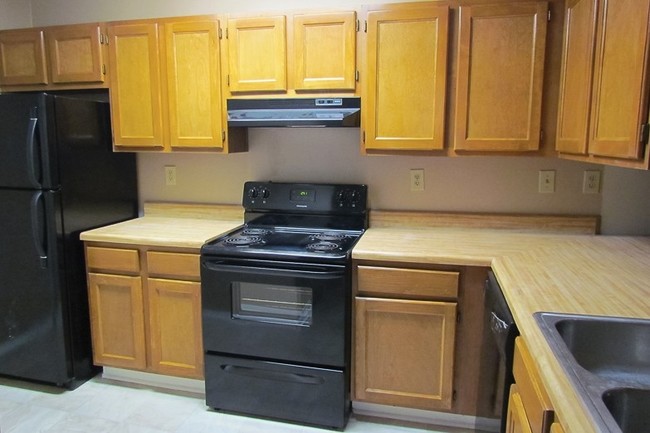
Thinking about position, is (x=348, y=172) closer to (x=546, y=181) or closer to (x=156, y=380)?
(x=546, y=181)

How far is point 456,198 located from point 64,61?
233cm

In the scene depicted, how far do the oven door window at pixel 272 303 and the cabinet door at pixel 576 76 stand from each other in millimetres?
1284

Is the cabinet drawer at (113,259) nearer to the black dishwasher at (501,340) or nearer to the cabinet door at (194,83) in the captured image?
the cabinet door at (194,83)

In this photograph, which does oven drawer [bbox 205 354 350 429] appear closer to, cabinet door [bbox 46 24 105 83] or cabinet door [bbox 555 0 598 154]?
cabinet door [bbox 555 0 598 154]

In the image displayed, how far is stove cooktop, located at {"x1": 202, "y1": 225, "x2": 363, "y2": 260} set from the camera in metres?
2.15

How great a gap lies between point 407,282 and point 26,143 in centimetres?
198

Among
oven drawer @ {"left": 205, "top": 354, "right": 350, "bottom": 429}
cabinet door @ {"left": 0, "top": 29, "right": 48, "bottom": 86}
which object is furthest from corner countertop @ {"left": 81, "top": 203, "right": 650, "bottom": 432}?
cabinet door @ {"left": 0, "top": 29, "right": 48, "bottom": 86}

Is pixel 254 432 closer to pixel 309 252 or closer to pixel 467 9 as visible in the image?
pixel 309 252

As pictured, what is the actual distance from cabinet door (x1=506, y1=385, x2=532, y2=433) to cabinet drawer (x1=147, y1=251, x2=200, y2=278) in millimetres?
1516

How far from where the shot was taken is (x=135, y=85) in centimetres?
255

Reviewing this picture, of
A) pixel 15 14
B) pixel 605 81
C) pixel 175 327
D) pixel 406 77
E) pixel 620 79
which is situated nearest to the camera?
pixel 620 79

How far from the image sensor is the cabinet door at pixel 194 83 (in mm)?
2410

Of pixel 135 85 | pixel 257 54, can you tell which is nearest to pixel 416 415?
pixel 257 54

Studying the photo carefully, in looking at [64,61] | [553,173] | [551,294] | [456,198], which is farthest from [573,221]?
[64,61]
